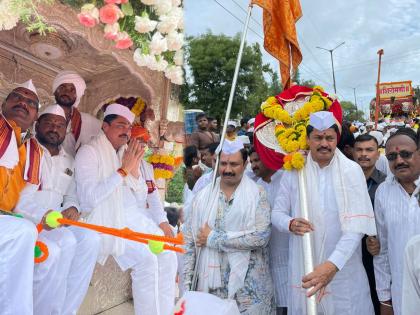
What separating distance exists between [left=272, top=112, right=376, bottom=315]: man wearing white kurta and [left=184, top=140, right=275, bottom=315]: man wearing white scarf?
19cm

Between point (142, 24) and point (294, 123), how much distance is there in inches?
59.6

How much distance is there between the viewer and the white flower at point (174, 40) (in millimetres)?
2871

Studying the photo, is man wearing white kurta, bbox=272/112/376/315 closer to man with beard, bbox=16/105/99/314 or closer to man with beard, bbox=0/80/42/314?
man with beard, bbox=16/105/99/314

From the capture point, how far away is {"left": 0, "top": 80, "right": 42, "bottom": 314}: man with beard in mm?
2299

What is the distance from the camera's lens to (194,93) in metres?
22.3

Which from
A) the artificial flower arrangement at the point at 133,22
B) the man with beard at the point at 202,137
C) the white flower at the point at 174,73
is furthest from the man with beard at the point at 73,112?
the man with beard at the point at 202,137

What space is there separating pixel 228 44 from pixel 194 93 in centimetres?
381

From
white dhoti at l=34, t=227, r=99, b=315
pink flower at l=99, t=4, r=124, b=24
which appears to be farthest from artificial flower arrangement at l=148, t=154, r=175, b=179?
pink flower at l=99, t=4, r=124, b=24

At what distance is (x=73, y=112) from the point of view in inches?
150

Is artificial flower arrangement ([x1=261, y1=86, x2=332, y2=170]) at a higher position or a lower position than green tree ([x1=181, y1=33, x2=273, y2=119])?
lower

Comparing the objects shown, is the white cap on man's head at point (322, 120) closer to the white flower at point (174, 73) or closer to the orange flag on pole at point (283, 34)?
the orange flag on pole at point (283, 34)

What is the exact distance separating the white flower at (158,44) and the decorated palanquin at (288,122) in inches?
44.5

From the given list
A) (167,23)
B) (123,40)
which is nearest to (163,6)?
(167,23)

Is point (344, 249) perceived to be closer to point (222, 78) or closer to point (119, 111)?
point (119, 111)
